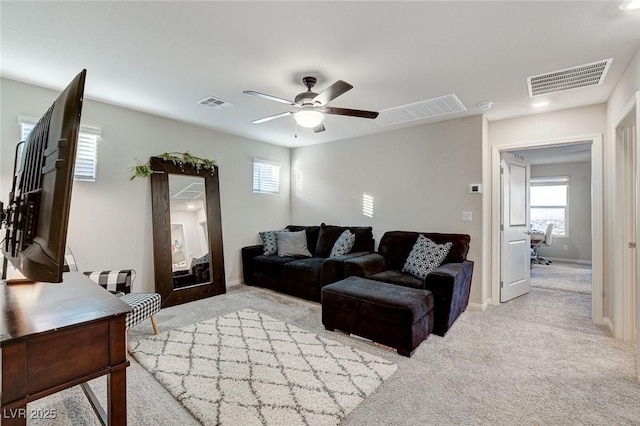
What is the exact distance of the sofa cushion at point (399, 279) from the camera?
10.3 ft

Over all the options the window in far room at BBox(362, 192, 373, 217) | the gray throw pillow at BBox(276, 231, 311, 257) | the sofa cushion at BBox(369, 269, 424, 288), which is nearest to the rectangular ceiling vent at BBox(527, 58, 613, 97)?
the sofa cushion at BBox(369, 269, 424, 288)

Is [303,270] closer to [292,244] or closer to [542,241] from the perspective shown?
[292,244]

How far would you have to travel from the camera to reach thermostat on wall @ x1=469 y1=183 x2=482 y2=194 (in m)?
3.60

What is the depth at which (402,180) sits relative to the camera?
4285 mm

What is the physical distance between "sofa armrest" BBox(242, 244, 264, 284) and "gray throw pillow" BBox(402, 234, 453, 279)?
2.36m

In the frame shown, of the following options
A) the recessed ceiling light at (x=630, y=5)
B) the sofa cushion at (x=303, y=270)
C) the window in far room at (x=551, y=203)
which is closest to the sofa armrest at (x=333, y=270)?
the sofa cushion at (x=303, y=270)

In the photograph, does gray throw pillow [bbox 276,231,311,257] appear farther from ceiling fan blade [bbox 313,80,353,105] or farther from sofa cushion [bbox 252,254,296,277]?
ceiling fan blade [bbox 313,80,353,105]

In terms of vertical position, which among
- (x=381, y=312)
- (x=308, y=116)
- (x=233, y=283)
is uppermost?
(x=308, y=116)

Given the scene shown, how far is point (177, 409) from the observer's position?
180cm

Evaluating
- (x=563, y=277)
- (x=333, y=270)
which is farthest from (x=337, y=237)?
(x=563, y=277)

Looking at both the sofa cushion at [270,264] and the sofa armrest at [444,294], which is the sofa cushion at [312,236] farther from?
the sofa armrest at [444,294]

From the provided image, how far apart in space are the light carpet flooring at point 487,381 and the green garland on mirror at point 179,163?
1.73 m

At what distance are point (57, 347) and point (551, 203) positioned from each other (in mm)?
9077

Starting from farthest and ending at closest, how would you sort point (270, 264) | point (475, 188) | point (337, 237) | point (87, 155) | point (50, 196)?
point (337, 237), point (270, 264), point (475, 188), point (87, 155), point (50, 196)
